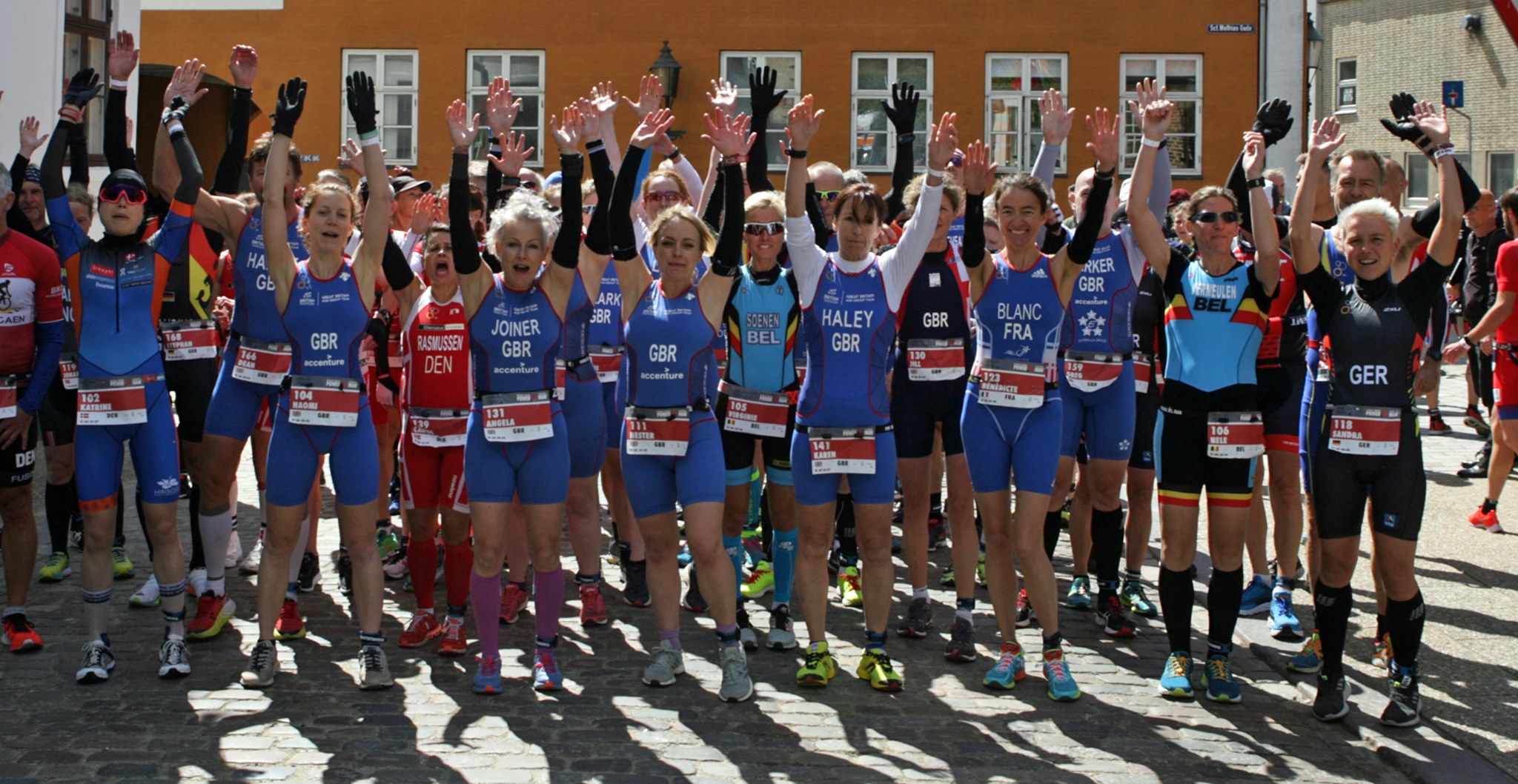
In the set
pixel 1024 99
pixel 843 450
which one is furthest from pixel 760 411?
pixel 1024 99

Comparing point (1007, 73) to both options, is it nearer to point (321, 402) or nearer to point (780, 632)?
point (780, 632)

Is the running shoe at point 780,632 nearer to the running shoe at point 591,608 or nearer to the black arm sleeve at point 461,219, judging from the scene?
the running shoe at point 591,608

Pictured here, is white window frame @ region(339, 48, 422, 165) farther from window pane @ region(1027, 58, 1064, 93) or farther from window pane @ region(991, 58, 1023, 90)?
window pane @ region(1027, 58, 1064, 93)

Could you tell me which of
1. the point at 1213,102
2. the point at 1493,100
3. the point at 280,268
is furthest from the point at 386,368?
the point at 1493,100

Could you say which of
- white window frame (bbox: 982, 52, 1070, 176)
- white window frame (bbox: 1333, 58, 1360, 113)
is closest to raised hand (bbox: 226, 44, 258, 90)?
white window frame (bbox: 982, 52, 1070, 176)

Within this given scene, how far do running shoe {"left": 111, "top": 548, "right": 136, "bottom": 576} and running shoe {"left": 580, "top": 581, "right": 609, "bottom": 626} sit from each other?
8.67 feet

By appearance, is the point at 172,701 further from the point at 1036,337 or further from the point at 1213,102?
the point at 1213,102

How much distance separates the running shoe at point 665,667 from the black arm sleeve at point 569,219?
167 cm

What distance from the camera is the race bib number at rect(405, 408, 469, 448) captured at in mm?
6539

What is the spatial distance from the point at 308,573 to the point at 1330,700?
504cm

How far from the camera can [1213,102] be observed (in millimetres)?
24422

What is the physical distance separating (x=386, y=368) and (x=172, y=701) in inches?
105

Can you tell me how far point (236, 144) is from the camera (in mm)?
6379

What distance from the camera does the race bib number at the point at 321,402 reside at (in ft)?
19.2
